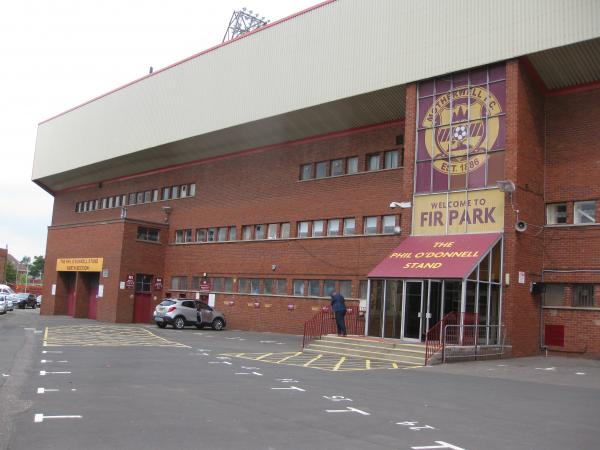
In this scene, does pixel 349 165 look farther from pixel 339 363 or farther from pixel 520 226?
pixel 339 363

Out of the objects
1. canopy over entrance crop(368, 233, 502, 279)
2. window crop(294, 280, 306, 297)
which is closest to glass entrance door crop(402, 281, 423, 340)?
canopy over entrance crop(368, 233, 502, 279)

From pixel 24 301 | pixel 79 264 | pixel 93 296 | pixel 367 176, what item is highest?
pixel 367 176

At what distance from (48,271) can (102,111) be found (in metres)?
11.7

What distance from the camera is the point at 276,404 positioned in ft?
31.6

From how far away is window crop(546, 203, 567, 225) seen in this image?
21625 millimetres

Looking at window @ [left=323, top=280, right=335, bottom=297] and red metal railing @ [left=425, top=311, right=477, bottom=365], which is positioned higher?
window @ [left=323, top=280, right=335, bottom=297]

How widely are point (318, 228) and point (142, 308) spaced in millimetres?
13346

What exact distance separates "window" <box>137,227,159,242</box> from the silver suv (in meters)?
7.63

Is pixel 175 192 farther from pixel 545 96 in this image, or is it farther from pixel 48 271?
pixel 545 96

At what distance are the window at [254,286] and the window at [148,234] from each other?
27.9ft

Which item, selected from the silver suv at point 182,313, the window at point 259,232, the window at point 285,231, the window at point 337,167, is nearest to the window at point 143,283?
the silver suv at point 182,313

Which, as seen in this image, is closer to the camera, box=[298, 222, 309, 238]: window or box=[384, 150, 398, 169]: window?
box=[384, 150, 398, 169]: window

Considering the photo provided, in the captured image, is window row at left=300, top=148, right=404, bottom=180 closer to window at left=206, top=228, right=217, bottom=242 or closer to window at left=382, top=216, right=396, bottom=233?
window at left=382, top=216, right=396, bottom=233

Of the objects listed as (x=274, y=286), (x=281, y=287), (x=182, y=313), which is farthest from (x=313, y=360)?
(x=182, y=313)
